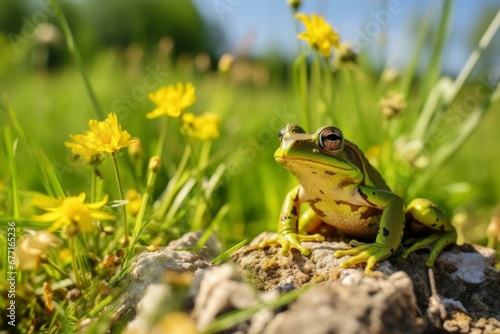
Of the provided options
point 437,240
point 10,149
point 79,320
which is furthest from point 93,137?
point 437,240

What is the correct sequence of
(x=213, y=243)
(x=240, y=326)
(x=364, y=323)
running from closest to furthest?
(x=364, y=323) < (x=240, y=326) < (x=213, y=243)

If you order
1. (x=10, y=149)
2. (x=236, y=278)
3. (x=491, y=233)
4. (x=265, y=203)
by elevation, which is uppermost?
(x=10, y=149)

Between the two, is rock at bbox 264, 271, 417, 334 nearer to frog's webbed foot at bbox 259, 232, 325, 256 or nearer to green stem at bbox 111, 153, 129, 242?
frog's webbed foot at bbox 259, 232, 325, 256

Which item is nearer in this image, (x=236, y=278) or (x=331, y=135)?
(x=236, y=278)

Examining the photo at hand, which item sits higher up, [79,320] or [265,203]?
[79,320]

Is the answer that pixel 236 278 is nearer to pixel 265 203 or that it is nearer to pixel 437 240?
pixel 437 240

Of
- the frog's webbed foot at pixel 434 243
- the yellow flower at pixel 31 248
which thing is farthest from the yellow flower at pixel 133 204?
the frog's webbed foot at pixel 434 243

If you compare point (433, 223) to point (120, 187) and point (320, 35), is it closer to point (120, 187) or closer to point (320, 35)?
point (320, 35)
